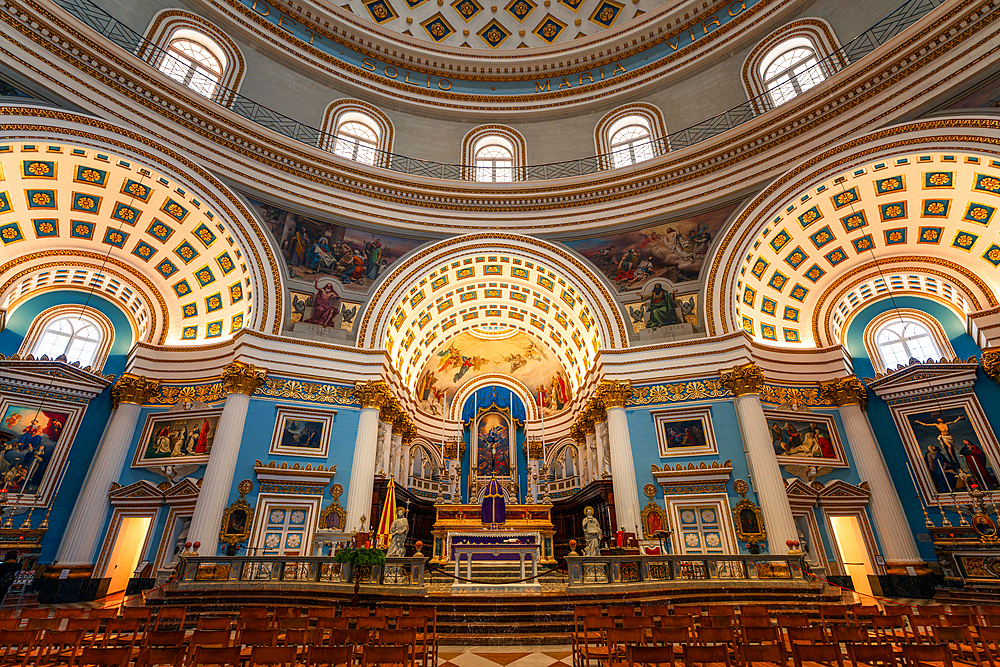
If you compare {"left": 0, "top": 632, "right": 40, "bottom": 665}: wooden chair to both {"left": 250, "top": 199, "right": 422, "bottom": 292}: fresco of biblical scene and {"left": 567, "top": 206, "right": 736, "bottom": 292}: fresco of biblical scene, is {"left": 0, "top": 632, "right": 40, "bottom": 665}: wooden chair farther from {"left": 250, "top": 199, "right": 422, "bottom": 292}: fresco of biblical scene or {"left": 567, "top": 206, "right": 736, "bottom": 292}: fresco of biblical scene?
{"left": 567, "top": 206, "right": 736, "bottom": 292}: fresco of biblical scene

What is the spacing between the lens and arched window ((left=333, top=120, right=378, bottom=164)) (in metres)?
21.3

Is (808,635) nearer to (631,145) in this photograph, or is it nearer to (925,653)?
(925,653)

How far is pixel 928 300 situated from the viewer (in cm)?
1945

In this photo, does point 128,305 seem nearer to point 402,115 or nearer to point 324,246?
point 324,246

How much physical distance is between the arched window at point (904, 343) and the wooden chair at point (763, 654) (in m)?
19.4

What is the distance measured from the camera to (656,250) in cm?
1969

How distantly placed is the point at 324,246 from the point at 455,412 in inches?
505

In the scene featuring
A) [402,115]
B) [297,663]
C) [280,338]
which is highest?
[402,115]

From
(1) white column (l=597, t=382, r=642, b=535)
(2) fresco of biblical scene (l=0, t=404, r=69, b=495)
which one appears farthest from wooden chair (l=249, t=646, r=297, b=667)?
(2) fresco of biblical scene (l=0, t=404, r=69, b=495)

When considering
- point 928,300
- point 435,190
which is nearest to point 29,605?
point 435,190

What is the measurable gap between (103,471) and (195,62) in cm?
1528

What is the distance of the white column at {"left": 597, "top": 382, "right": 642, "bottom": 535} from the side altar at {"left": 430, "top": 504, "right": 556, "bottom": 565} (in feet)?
9.02

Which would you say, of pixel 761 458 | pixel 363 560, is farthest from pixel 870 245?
pixel 363 560

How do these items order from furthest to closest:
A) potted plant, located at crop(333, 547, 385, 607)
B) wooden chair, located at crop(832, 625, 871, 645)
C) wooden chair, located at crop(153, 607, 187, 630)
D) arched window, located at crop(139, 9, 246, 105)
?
arched window, located at crop(139, 9, 246, 105), potted plant, located at crop(333, 547, 385, 607), wooden chair, located at crop(153, 607, 187, 630), wooden chair, located at crop(832, 625, 871, 645)
